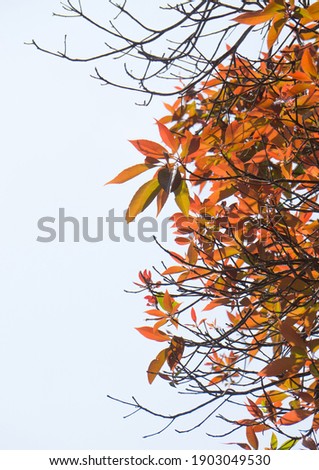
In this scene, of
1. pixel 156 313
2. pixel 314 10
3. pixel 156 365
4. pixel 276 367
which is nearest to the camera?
pixel 314 10

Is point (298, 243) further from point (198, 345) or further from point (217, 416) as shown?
point (217, 416)

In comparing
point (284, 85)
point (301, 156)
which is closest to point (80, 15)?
point (284, 85)

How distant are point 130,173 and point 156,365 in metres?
0.80

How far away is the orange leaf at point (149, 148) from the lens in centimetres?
157

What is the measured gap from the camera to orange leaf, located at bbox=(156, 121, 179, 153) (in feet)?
5.22

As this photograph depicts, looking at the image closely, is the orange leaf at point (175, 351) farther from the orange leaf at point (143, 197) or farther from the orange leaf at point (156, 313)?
the orange leaf at point (143, 197)

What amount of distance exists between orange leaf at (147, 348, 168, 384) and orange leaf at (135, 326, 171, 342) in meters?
0.04

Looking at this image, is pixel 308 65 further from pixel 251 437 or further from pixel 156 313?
pixel 251 437

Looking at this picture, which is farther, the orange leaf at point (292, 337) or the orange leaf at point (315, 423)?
the orange leaf at point (315, 423)

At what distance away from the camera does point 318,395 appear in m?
1.99

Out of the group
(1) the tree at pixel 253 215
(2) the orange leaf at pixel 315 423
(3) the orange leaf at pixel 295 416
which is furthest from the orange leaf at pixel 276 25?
(2) the orange leaf at pixel 315 423

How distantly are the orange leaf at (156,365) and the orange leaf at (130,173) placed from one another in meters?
0.77

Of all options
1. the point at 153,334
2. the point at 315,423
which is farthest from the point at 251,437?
the point at 153,334

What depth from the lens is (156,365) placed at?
2.10 metres
